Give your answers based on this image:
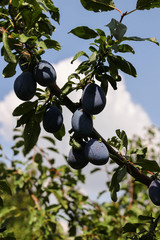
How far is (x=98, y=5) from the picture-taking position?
1.18 meters

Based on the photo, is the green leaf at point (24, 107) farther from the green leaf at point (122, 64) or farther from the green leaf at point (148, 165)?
the green leaf at point (148, 165)

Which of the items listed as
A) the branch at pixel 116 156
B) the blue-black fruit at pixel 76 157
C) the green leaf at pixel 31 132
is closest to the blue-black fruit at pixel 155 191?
the branch at pixel 116 156

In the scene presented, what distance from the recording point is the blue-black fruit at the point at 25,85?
121 centimetres

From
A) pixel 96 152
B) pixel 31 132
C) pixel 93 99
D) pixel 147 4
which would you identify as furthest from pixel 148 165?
pixel 147 4

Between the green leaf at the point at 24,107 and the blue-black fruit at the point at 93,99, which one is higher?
the green leaf at the point at 24,107

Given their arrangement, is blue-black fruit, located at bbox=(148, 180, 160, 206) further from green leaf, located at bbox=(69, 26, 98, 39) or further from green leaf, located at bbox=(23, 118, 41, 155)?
green leaf, located at bbox=(69, 26, 98, 39)

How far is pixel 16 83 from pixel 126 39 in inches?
19.5

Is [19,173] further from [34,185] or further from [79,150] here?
[79,150]

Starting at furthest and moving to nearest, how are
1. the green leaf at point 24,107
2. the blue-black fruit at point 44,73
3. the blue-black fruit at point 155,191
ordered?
the green leaf at point 24,107, the blue-black fruit at point 155,191, the blue-black fruit at point 44,73

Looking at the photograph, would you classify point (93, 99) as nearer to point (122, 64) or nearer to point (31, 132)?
point (122, 64)

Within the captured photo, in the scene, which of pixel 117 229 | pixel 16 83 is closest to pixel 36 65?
pixel 16 83

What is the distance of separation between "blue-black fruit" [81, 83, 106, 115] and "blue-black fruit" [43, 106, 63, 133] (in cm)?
14

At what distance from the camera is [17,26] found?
1216mm

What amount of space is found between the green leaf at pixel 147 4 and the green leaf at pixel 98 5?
0.37 ft
